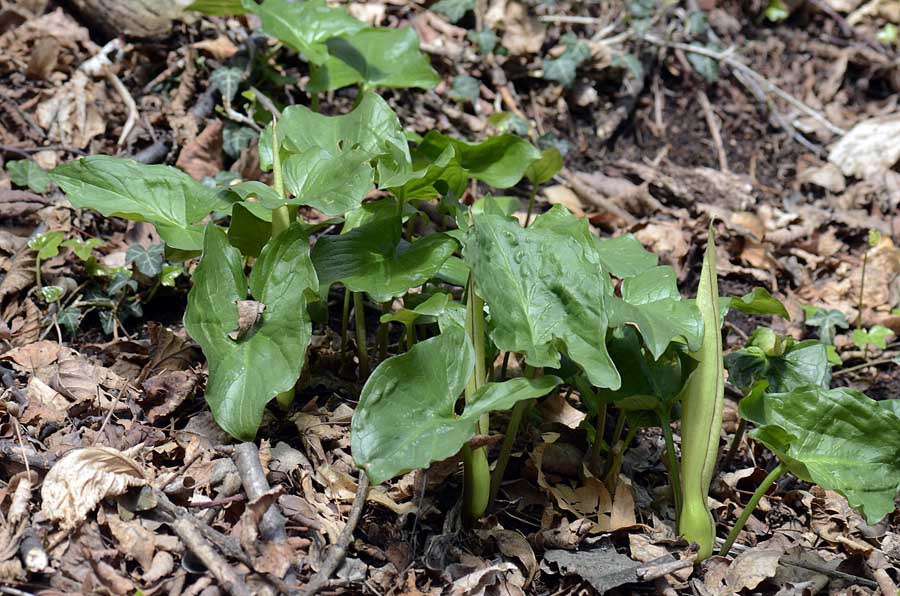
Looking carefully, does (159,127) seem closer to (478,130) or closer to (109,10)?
(109,10)

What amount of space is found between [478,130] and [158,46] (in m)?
1.44

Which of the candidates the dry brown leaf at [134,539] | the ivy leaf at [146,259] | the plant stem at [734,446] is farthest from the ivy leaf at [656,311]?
the ivy leaf at [146,259]

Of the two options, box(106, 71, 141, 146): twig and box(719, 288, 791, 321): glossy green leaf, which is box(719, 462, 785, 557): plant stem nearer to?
box(719, 288, 791, 321): glossy green leaf

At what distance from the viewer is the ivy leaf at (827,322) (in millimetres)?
3033

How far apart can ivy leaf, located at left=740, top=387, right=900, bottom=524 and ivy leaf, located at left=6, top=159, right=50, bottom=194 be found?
240 cm

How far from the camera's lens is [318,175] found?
2049 mm

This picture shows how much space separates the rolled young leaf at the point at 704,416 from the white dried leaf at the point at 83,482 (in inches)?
49.2

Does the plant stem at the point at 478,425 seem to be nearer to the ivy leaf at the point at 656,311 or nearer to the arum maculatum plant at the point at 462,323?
the arum maculatum plant at the point at 462,323

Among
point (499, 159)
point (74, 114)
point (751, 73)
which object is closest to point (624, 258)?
point (499, 159)

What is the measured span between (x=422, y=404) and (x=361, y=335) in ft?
2.06

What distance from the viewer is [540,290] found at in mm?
1825

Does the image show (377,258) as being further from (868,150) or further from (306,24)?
(868,150)

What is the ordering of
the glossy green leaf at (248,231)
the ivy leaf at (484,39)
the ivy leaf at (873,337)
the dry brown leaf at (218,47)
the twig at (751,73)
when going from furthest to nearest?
1. the twig at (751,73)
2. the ivy leaf at (484,39)
3. the dry brown leaf at (218,47)
4. the ivy leaf at (873,337)
5. the glossy green leaf at (248,231)

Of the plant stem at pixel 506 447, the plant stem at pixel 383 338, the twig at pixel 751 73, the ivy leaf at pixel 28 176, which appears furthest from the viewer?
the twig at pixel 751 73
